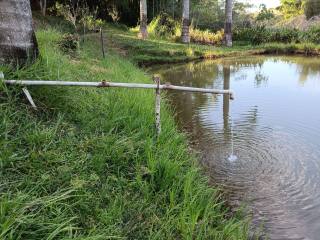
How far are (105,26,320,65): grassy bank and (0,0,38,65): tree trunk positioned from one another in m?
8.13

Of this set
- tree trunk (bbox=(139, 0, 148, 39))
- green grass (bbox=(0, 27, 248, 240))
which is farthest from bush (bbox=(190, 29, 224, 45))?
green grass (bbox=(0, 27, 248, 240))

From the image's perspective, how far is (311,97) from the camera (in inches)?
318

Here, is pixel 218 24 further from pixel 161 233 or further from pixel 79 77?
pixel 161 233

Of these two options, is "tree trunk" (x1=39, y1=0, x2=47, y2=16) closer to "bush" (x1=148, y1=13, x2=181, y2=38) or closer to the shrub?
"bush" (x1=148, y1=13, x2=181, y2=38)

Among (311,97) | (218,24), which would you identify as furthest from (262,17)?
(311,97)

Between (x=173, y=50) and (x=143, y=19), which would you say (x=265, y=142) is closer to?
(x=173, y=50)

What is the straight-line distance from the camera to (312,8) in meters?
29.1

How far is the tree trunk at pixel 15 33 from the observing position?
3.61 metres

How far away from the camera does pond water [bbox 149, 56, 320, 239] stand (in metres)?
3.52

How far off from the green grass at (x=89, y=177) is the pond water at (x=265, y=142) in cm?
51

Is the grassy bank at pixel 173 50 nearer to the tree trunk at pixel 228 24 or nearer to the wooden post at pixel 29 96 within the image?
the tree trunk at pixel 228 24

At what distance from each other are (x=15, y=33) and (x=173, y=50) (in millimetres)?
10495

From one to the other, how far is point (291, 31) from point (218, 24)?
4.53 meters

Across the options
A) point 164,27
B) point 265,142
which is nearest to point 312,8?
point 164,27
